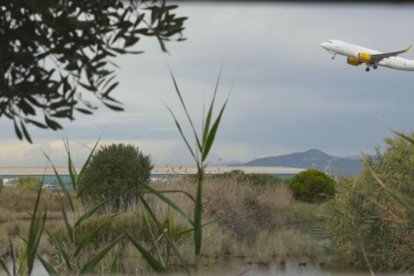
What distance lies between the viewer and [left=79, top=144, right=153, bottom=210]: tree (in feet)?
38.1

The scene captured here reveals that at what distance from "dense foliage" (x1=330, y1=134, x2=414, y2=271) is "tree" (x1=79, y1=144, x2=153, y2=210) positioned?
3.68 m

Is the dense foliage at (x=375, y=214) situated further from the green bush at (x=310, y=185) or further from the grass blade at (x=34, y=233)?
the green bush at (x=310, y=185)

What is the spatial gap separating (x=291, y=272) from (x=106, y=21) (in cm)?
754

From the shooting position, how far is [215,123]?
2666 millimetres

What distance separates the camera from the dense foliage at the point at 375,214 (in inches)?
309

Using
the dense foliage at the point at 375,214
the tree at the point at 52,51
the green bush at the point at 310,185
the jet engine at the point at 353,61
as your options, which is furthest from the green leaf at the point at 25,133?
the green bush at the point at 310,185

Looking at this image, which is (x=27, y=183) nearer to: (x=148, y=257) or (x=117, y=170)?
(x=117, y=170)

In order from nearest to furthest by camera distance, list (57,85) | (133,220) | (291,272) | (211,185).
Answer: (57,85) < (291,272) < (133,220) < (211,185)

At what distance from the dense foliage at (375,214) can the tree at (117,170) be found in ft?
12.1

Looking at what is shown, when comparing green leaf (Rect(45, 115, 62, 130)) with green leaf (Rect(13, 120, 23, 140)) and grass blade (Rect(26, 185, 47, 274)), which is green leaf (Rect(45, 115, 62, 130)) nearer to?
green leaf (Rect(13, 120, 23, 140))

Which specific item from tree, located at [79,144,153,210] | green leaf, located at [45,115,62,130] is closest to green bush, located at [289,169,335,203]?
tree, located at [79,144,153,210]

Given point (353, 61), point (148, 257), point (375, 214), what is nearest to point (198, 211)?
point (148, 257)

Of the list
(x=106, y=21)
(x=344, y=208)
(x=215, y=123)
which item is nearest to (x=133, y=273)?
(x=344, y=208)

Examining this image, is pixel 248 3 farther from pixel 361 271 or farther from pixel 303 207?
pixel 303 207
